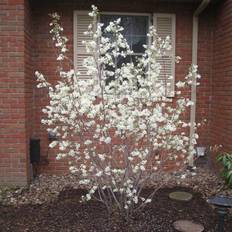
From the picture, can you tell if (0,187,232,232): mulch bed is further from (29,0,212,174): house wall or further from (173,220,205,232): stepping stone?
(29,0,212,174): house wall

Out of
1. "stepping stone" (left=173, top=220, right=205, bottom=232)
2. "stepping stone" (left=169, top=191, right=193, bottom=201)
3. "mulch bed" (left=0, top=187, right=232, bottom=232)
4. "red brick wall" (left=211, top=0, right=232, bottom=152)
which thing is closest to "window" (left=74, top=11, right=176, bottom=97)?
"red brick wall" (left=211, top=0, right=232, bottom=152)

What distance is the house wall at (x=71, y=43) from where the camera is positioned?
215 inches

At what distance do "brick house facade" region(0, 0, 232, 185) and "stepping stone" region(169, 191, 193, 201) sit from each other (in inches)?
39.0

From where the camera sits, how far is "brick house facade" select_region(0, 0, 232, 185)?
4.79m

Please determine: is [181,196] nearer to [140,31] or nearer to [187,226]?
[187,226]

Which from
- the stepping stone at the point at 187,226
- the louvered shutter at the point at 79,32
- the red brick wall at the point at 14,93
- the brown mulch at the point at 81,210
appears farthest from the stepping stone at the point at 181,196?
the louvered shutter at the point at 79,32

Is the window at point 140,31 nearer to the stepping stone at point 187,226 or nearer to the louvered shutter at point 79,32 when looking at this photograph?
the louvered shutter at point 79,32

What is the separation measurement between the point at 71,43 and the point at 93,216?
277cm

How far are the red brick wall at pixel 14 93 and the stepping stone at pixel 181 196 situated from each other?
2026mm

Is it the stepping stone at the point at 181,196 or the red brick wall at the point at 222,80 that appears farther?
the red brick wall at the point at 222,80

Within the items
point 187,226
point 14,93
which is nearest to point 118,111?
point 187,226

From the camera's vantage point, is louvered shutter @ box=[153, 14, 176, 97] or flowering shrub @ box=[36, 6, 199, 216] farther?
louvered shutter @ box=[153, 14, 176, 97]

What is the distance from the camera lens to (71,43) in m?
5.51

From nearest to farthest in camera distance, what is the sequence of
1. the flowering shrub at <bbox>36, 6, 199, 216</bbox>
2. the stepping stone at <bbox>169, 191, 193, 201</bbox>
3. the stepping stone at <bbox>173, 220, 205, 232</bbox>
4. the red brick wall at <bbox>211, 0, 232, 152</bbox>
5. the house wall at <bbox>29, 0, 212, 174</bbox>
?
the flowering shrub at <bbox>36, 6, 199, 216</bbox> → the stepping stone at <bbox>173, 220, 205, 232</bbox> → the stepping stone at <bbox>169, 191, 193, 201</bbox> → the red brick wall at <bbox>211, 0, 232, 152</bbox> → the house wall at <bbox>29, 0, 212, 174</bbox>
